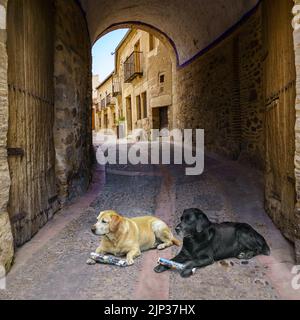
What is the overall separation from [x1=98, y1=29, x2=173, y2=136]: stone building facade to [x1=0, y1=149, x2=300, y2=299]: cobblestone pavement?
8744mm

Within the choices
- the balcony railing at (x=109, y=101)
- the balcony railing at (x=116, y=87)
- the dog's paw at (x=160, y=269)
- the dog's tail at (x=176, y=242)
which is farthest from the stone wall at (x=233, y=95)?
the balcony railing at (x=109, y=101)

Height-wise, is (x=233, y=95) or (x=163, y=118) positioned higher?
(x=163, y=118)

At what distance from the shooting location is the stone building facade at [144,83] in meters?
15.1

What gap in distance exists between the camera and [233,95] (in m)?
7.49

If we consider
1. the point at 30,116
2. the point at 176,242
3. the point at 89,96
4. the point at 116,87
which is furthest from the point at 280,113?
the point at 116,87

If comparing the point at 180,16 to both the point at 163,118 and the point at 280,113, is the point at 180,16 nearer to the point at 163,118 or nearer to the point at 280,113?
→ the point at 280,113

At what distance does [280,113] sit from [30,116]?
2.71 m

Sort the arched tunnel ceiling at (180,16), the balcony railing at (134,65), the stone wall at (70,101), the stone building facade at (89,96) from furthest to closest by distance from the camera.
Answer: the balcony railing at (134,65) < the arched tunnel ceiling at (180,16) < the stone wall at (70,101) < the stone building facade at (89,96)

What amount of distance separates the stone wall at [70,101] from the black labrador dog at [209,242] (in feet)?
8.32

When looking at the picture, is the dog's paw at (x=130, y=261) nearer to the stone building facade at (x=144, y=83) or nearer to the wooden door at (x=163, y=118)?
the stone building facade at (x=144, y=83)

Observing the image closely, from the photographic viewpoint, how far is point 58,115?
4.78 meters

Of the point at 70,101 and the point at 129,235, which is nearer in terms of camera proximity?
the point at 129,235

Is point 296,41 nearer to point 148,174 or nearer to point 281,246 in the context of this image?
point 281,246
